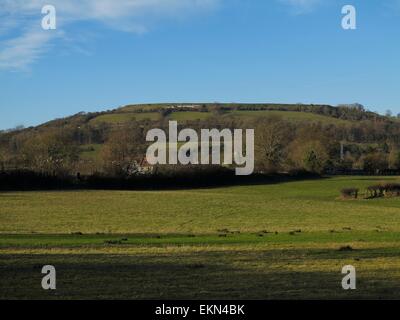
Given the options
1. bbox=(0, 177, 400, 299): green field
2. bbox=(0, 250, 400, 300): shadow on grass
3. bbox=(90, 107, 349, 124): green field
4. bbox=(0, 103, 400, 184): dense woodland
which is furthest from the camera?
bbox=(90, 107, 349, 124): green field

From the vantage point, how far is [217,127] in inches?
4555

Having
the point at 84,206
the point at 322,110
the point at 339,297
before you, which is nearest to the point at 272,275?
the point at 339,297

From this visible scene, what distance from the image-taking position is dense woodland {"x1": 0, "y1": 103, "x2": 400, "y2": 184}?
308 ft

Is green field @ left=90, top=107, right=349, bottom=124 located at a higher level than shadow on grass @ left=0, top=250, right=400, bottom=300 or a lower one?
higher

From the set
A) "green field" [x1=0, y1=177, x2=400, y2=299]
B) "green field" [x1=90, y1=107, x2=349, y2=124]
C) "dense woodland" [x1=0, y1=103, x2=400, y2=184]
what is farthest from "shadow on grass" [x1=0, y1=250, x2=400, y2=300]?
"green field" [x1=90, y1=107, x2=349, y2=124]

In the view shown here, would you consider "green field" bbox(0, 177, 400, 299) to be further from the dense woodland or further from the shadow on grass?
the dense woodland

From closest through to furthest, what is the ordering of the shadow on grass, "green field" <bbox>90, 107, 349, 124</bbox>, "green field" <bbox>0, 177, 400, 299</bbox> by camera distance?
1. the shadow on grass
2. "green field" <bbox>0, 177, 400, 299</bbox>
3. "green field" <bbox>90, 107, 349, 124</bbox>

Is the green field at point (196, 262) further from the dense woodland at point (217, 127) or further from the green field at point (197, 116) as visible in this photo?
the green field at point (197, 116)

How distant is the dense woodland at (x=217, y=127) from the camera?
308ft

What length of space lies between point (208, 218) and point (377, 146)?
3365 inches

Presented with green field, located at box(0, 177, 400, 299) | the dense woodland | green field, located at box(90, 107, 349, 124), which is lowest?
green field, located at box(0, 177, 400, 299)

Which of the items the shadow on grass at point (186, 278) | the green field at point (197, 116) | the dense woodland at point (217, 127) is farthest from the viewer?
the green field at point (197, 116)

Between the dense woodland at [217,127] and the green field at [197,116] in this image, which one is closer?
the dense woodland at [217,127]

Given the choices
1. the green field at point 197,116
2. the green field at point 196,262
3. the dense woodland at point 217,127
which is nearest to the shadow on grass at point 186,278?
the green field at point 196,262
